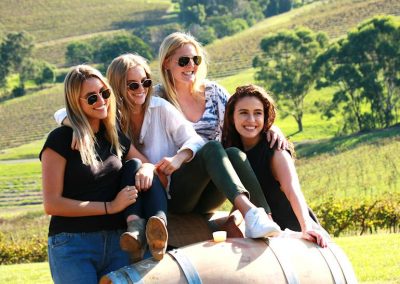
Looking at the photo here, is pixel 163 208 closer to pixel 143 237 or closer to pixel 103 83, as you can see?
pixel 143 237

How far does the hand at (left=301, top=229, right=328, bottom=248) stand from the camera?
5.41 metres

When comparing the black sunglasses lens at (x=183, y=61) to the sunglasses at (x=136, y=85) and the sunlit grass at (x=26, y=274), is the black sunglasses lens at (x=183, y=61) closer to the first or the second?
the sunglasses at (x=136, y=85)

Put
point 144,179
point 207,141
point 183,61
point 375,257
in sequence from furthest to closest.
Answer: point 375,257 < point 183,61 < point 207,141 < point 144,179

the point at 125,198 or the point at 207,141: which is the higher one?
the point at 207,141

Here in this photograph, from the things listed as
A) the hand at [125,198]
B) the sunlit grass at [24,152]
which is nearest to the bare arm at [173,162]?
the hand at [125,198]

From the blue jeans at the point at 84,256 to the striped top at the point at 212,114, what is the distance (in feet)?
4.45

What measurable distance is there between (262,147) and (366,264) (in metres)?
3.80

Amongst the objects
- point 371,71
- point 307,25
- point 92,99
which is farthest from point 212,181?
point 307,25

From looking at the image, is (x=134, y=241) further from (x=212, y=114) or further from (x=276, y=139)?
(x=212, y=114)

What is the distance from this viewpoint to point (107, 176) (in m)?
5.34

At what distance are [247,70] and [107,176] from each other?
7755 centimetres

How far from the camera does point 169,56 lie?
6.53m

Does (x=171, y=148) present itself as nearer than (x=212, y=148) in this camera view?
No

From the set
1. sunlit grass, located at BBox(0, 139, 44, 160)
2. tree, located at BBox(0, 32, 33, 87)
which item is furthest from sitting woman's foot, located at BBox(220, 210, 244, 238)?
tree, located at BBox(0, 32, 33, 87)
